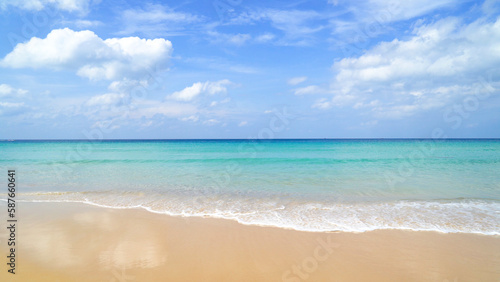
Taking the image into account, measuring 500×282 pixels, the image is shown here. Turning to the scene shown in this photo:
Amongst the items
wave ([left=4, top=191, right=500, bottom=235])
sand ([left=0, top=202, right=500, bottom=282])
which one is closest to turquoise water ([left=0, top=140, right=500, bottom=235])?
wave ([left=4, top=191, right=500, bottom=235])

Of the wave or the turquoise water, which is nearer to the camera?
the wave

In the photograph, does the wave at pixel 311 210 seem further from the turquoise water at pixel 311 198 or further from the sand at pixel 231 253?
the sand at pixel 231 253

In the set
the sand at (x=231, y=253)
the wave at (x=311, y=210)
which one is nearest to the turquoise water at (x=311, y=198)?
the wave at (x=311, y=210)

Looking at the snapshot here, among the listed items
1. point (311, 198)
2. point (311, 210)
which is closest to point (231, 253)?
point (311, 210)

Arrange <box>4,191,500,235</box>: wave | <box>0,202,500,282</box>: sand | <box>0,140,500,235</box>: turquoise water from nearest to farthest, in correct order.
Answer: <box>0,202,500,282</box>: sand
<box>4,191,500,235</box>: wave
<box>0,140,500,235</box>: turquoise water

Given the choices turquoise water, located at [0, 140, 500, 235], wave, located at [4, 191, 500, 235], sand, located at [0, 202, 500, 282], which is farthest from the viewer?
turquoise water, located at [0, 140, 500, 235]

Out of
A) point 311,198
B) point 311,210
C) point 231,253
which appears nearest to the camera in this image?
point 231,253

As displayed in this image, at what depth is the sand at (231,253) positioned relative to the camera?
4.65m

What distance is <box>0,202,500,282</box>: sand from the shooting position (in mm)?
4648

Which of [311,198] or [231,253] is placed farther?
[311,198]

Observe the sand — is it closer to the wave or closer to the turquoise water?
the wave

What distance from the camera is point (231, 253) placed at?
17.9 ft

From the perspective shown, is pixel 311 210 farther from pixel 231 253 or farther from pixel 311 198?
pixel 231 253

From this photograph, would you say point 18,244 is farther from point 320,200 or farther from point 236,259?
point 320,200
